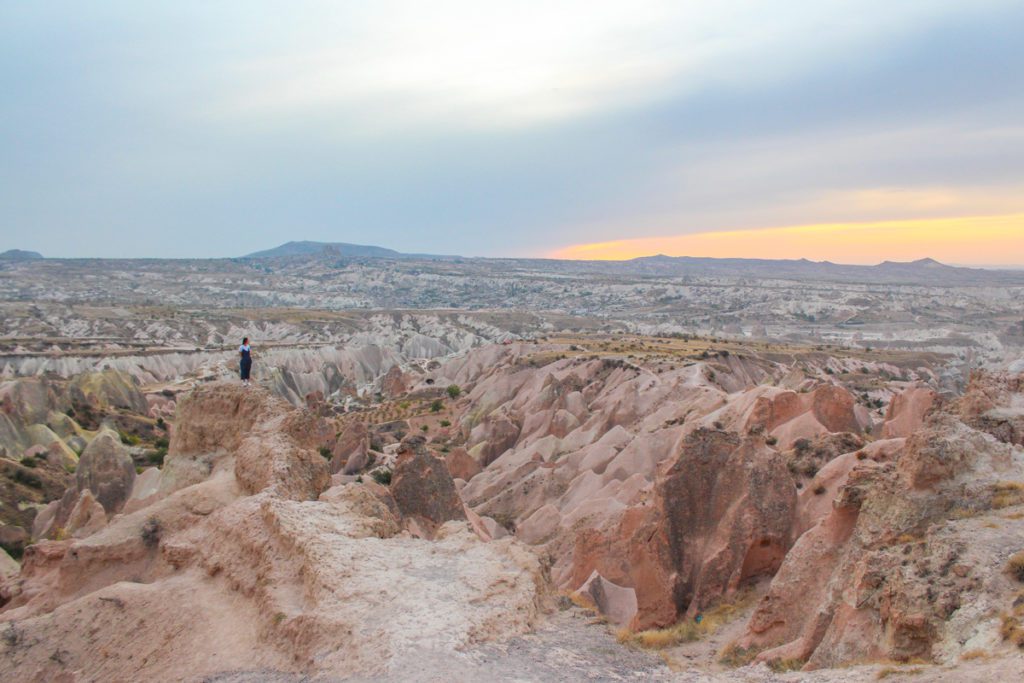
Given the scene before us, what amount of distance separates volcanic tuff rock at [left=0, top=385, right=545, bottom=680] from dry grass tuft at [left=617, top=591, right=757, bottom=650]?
3.94 meters

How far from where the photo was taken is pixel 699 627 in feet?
47.1

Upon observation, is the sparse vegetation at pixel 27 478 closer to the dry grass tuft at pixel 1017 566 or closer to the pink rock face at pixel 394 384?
the dry grass tuft at pixel 1017 566

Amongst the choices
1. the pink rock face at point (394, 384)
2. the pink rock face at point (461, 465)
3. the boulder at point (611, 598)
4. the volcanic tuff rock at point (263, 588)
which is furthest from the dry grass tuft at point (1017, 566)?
the pink rock face at point (394, 384)

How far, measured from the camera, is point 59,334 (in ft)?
337

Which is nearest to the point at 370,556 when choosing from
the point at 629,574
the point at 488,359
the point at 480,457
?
the point at 629,574

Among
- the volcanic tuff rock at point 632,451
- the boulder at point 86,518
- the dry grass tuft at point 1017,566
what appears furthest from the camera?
the boulder at point 86,518

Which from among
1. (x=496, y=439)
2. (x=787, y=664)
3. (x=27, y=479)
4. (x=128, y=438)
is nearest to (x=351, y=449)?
(x=496, y=439)

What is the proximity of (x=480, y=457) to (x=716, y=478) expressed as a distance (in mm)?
22883

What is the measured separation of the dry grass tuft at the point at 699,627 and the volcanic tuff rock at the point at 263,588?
3938mm

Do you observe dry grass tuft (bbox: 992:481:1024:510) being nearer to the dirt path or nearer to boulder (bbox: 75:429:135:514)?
the dirt path

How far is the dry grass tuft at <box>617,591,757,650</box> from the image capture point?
13406 millimetres

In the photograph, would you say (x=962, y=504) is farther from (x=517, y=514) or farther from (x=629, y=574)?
(x=517, y=514)

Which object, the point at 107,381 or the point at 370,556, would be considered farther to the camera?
the point at 107,381

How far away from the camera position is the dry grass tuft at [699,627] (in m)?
13.4
